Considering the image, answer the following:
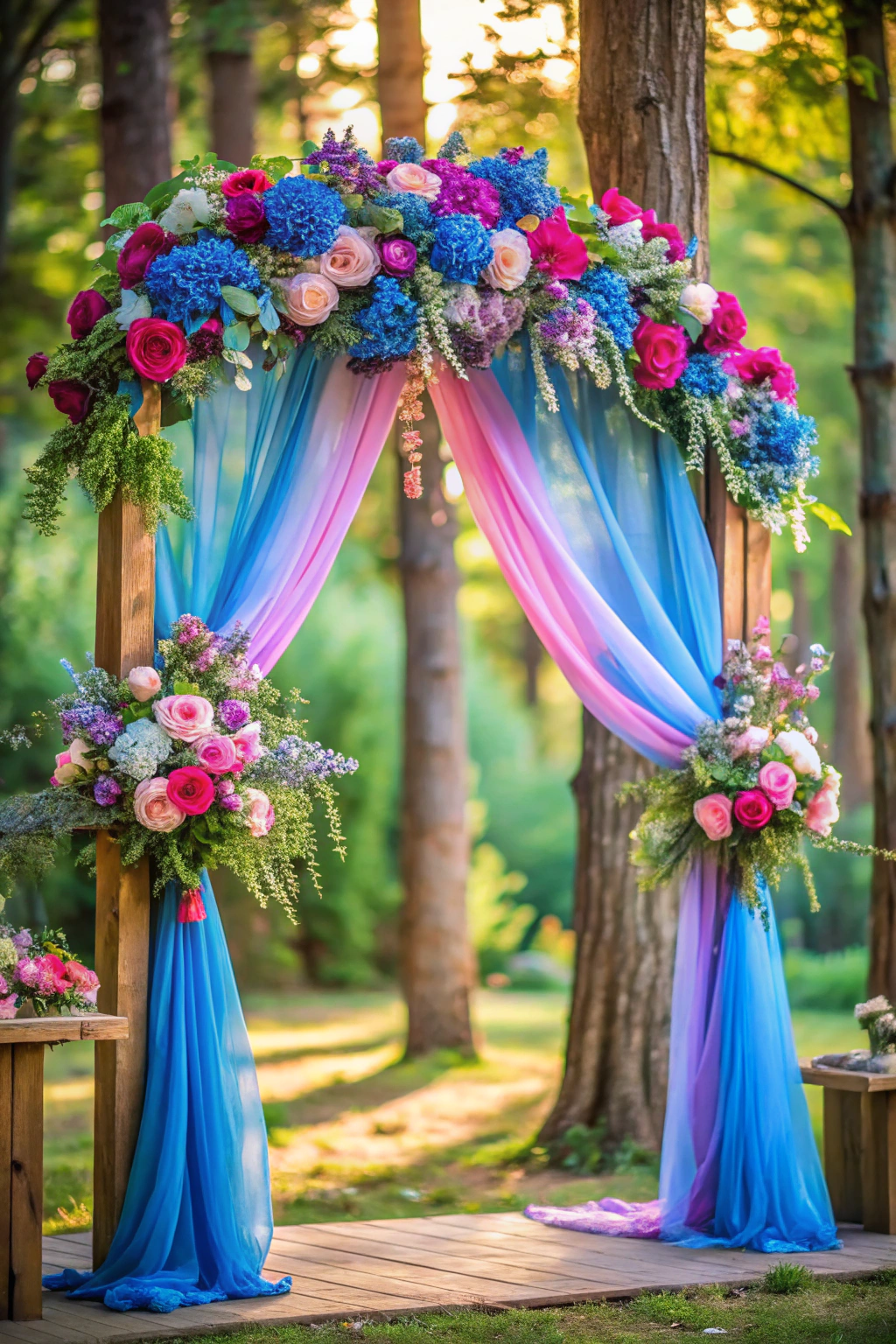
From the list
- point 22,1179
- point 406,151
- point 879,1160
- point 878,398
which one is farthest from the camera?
point 878,398

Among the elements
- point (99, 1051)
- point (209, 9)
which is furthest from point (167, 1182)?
point (209, 9)

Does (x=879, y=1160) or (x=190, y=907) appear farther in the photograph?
(x=879, y=1160)

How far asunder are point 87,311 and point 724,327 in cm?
206

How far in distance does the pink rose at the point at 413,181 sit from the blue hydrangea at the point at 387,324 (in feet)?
0.97

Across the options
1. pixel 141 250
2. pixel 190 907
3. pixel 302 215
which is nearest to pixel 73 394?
pixel 141 250

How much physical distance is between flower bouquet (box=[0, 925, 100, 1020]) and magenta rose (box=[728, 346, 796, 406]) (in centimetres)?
289

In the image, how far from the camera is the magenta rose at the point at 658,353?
480 centimetres

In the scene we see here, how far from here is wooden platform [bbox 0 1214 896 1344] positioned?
370cm

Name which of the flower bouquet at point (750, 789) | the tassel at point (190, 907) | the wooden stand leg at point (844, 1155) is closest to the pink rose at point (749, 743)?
the flower bouquet at point (750, 789)

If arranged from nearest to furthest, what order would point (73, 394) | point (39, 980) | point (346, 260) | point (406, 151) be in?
point (39, 980) → point (73, 394) → point (346, 260) → point (406, 151)

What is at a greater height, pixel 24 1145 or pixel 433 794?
pixel 433 794

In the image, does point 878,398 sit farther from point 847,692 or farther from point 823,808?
point 847,692

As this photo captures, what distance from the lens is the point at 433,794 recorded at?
916cm

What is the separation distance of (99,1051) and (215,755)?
896mm
